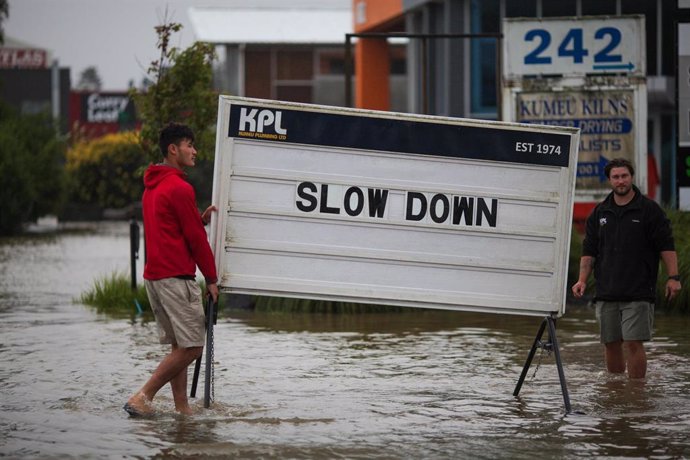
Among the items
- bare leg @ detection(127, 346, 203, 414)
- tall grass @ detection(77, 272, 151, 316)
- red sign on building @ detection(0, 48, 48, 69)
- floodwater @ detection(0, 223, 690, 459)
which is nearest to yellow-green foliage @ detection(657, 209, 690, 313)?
floodwater @ detection(0, 223, 690, 459)

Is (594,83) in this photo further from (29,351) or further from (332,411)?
(332,411)

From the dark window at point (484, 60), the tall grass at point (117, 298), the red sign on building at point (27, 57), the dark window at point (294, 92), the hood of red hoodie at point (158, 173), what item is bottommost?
the tall grass at point (117, 298)

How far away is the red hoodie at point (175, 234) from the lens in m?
8.89

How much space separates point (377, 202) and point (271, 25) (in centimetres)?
5562

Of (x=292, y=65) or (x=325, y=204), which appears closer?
(x=325, y=204)

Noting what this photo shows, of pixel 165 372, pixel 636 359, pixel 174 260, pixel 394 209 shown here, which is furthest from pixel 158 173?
pixel 636 359

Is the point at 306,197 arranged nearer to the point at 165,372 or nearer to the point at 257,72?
the point at 165,372

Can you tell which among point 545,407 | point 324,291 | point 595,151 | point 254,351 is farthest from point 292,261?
point 595,151

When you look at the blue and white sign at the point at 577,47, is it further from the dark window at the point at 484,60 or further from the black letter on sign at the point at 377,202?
the dark window at the point at 484,60

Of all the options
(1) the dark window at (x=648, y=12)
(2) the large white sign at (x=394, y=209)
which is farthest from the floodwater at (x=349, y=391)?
(1) the dark window at (x=648, y=12)

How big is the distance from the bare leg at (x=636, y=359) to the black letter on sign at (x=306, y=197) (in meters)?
2.82

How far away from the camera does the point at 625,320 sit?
411 inches

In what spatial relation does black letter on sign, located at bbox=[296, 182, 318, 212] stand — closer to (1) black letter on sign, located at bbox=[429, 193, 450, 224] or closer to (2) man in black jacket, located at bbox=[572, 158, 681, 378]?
(1) black letter on sign, located at bbox=[429, 193, 450, 224]

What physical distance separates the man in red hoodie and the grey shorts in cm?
318
